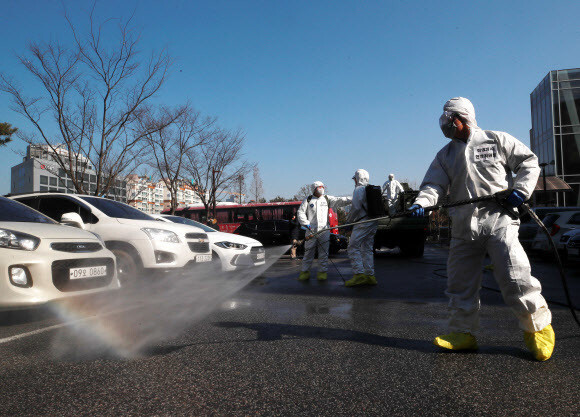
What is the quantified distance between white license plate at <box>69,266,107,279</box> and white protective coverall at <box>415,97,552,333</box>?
3.47 meters

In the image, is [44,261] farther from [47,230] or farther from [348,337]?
[348,337]

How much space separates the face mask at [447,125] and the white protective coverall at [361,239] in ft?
12.9

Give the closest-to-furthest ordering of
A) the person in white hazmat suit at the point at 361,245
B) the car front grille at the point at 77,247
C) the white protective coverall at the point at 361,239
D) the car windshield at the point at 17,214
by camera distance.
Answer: the car front grille at the point at 77,247, the car windshield at the point at 17,214, the person in white hazmat suit at the point at 361,245, the white protective coverall at the point at 361,239

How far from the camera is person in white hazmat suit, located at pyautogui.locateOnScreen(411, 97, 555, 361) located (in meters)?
2.95

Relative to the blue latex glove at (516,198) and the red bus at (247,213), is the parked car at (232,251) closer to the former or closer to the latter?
the blue latex glove at (516,198)

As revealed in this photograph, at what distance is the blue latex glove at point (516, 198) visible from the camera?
2.97 meters

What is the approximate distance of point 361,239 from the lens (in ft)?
23.7

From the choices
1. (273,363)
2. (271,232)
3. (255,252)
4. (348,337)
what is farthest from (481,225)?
(271,232)

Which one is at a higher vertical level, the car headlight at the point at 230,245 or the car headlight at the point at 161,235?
the car headlight at the point at 161,235

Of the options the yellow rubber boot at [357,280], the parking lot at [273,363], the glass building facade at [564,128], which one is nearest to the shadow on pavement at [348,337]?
the parking lot at [273,363]

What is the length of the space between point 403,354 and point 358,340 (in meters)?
0.48

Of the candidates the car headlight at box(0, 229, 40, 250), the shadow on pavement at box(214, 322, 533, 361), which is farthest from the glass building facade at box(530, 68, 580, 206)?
the car headlight at box(0, 229, 40, 250)

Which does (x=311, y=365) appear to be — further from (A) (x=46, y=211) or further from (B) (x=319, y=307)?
(A) (x=46, y=211)

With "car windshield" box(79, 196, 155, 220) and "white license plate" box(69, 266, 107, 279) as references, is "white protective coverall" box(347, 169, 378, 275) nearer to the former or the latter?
"car windshield" box(79, 196, 155, 220)
